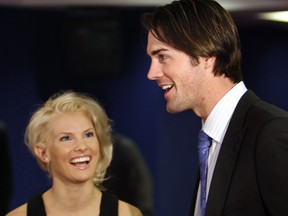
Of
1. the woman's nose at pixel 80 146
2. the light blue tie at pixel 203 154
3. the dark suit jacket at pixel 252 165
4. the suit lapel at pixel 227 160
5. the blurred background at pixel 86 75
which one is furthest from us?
the blurred background at pixel 86 75

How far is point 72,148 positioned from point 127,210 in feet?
1.03

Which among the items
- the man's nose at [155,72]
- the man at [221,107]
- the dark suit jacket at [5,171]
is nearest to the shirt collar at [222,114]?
the man at [221,107]

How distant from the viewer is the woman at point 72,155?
6.66 ft

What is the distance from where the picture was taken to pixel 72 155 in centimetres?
202

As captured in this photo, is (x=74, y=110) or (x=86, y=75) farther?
(x=86, y=75)

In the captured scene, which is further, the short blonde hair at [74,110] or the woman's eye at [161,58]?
the short blonde hair at [74,110]

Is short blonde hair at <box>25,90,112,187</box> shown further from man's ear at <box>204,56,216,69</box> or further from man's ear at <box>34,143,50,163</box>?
man's ear at <box>204,56,216,69</box>

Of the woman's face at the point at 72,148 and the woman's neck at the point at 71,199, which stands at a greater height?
the woman's face at the point at 72,148

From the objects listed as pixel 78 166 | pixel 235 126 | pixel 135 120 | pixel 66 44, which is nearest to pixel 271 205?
pixel 235 126

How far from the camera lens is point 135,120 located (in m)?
2.26

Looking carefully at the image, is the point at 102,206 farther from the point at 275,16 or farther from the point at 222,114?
the point at 275,16

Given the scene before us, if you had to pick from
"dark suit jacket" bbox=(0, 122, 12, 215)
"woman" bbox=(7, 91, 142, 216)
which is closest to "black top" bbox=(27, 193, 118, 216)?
"woman" bbox=(7, 91, 142, 216)

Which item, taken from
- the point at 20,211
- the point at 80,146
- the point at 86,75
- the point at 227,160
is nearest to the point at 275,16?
the point at 86,75

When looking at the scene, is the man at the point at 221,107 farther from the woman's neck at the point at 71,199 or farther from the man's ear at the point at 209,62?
the woman's neck at the point at 71,199
